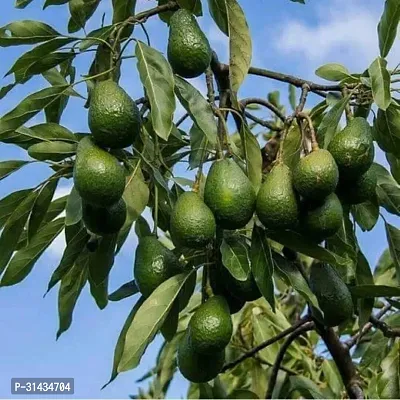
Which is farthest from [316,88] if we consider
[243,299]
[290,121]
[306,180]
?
[243,299]

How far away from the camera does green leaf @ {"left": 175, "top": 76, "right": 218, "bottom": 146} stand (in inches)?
52.5

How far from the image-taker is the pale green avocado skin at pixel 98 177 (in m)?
1.22

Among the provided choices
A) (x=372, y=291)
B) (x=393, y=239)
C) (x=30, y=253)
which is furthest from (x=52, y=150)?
(x=393, y=239)

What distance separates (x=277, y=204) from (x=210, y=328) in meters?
0.21

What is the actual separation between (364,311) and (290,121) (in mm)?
502

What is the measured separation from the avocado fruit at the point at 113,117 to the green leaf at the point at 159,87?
0.11 feet

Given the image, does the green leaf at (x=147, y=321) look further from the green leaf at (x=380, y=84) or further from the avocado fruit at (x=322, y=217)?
the green leaf at (x=380, y=84)

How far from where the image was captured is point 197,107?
1.35 metres

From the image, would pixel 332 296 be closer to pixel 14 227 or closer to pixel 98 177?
pixel 98 177

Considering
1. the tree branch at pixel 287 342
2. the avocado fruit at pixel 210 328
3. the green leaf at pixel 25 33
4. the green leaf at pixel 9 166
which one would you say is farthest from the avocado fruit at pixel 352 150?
the tree branch at pixel 287 342

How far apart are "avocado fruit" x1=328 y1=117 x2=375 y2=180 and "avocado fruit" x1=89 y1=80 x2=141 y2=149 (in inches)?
12.8

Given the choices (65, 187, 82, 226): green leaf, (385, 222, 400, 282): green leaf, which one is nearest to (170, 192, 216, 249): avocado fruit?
(65, 187, 82, 226): green leaf

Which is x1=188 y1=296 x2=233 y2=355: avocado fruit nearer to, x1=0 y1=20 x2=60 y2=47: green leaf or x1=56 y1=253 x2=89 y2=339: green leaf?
x1=56 y1=253 x2=89 y2=339: green leaf

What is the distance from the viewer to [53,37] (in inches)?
56.7
